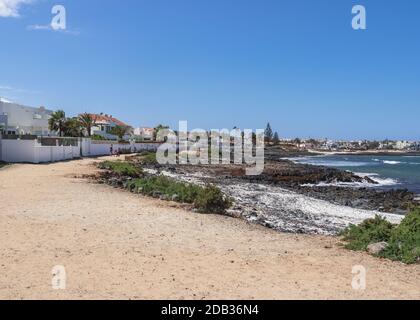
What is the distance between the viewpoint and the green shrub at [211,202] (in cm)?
1524

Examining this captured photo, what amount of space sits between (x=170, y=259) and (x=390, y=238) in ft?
17.5

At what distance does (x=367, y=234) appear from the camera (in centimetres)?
1109

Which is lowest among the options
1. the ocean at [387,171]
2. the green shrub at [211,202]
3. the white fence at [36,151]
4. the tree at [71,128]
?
the ocean at [387,171]

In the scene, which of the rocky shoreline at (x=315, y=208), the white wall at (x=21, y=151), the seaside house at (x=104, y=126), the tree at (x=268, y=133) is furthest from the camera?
the tree at (x=268, y=133)

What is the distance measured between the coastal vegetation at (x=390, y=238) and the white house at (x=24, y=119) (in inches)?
1903

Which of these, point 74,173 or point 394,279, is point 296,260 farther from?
point 74,173

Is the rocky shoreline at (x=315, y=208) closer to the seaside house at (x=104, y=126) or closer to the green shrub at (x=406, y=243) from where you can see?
the green shrub at (x=406, y=243)

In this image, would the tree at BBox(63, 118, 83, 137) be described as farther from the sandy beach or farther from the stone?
the stone

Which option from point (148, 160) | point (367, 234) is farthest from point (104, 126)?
point (367, 234)

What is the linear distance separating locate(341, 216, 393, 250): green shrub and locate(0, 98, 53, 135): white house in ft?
158

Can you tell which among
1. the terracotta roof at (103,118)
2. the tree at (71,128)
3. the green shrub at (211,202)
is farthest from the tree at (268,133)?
the green shrub at (211,202)

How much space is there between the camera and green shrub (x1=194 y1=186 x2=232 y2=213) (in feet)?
50.0
